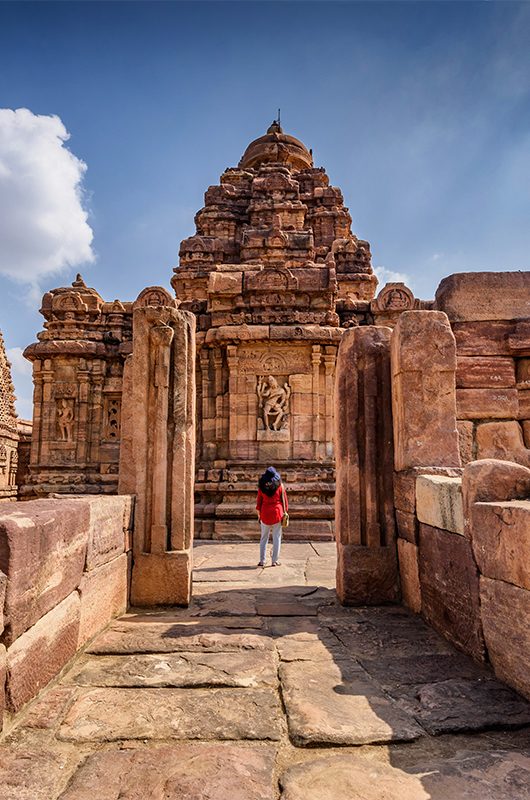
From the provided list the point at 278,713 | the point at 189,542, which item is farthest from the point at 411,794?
the point at 189,542

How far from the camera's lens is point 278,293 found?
38.6 ft

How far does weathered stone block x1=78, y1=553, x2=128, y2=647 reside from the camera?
3.65m

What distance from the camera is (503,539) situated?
291 centimetres

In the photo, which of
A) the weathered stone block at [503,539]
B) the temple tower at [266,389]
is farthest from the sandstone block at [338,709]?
the temple tower at [266,389]

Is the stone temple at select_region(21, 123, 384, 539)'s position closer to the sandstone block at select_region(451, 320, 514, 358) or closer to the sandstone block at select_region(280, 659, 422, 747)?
the sandstone block at select_region(451, 320, 514, 358)

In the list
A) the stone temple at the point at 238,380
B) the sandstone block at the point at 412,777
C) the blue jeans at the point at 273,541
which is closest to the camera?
the sandstone block at the point at 412,777

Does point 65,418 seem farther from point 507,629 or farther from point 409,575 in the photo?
point 507,629

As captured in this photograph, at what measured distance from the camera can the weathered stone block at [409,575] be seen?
173 inches

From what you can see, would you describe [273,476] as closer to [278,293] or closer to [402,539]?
[402,539]

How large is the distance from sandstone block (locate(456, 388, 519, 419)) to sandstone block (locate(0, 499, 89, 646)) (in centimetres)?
414

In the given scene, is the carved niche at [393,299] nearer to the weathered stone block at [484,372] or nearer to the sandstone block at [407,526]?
the weathered stone block at [484,372]

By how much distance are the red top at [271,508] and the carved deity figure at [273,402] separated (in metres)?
3.44

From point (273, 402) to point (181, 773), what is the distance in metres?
9.04

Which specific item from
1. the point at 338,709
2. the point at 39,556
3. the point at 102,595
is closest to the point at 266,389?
the point at 102,595
